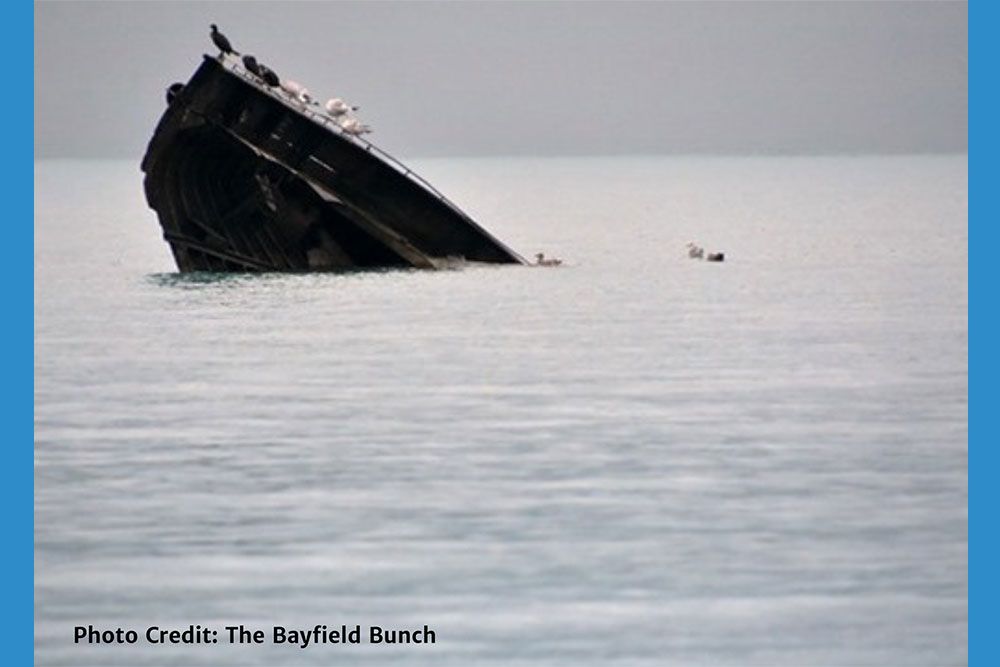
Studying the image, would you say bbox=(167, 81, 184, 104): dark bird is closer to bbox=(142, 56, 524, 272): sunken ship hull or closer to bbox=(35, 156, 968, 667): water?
bbox=(142, 56, 524, 272): sunken ship hull

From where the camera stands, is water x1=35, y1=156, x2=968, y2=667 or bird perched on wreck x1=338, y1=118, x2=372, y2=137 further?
bird perched on wreck x1=338, y1=118, x2=372, y2=137

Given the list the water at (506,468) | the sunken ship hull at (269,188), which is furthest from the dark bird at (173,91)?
the water at (506,468)

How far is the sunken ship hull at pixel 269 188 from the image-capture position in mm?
46562

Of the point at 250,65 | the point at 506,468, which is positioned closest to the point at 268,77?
the point at 250,65

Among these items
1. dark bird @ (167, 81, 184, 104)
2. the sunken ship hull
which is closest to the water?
the sunken ship hull

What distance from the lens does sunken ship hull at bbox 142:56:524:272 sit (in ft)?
153

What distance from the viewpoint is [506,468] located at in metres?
27.2

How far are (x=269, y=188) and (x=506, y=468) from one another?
20.0 metres

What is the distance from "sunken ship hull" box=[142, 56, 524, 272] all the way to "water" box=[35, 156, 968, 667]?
2.26 ft

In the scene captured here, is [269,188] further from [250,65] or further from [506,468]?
[506,468]

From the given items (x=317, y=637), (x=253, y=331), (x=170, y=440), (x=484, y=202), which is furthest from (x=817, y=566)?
(x=484, y=202)

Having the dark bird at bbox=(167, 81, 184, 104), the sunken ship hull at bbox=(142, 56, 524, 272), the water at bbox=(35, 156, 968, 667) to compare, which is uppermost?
the dark bird at bbox=(167, 81, 184, 104)

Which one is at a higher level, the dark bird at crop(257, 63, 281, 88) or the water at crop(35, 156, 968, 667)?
the dark bird at crop(257, 63, 281, 88)

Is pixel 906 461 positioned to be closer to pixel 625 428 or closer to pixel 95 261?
pixel 625 428
